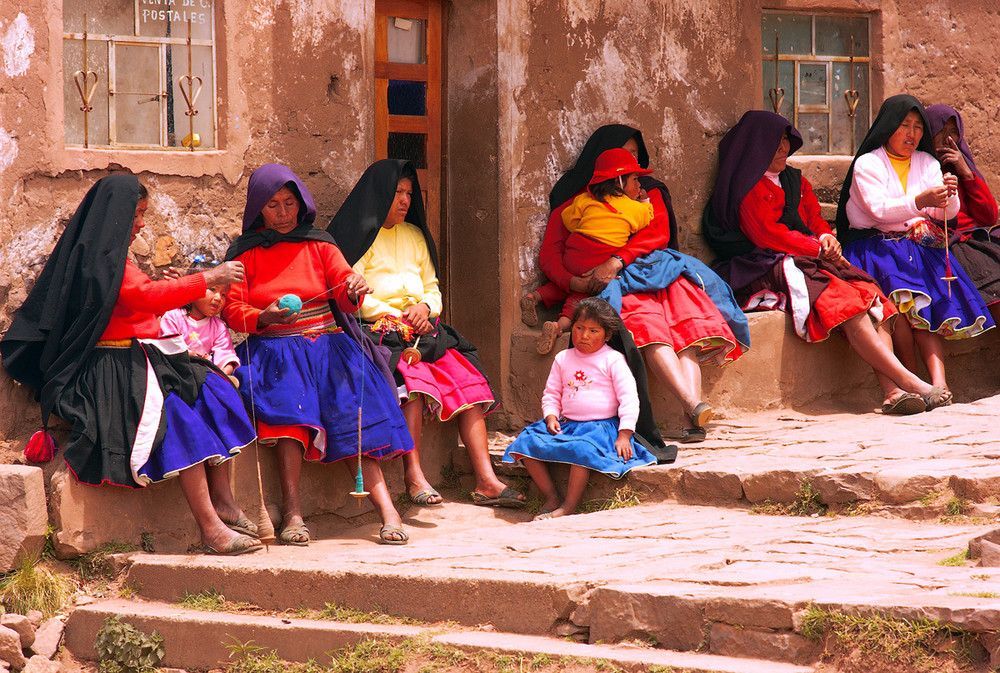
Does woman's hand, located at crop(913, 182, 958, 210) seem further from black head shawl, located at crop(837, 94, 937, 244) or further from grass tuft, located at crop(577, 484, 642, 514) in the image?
grass tuft, located at crop(577, 484, 642, 514)

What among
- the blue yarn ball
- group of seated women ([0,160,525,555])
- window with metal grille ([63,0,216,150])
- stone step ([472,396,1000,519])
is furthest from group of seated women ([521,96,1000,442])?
window with metal grille ([63,0,216,150])

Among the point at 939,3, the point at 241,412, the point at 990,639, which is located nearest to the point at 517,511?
the point at 241,412

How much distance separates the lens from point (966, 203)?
7.57 meters

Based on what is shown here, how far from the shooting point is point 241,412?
525cm

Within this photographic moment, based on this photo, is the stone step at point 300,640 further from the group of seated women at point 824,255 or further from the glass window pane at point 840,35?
the glass window pane at point 840,35

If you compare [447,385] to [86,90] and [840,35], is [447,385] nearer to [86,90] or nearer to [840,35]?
[86,90]

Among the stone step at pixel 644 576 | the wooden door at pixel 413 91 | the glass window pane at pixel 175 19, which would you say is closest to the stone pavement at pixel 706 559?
the stone step at pixel 644 576

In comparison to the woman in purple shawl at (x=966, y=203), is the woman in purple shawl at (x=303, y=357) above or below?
below

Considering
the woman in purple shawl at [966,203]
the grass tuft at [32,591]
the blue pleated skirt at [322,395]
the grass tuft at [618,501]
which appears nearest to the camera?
the grass tuft at [32,591]

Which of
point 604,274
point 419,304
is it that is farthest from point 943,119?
point 419,304

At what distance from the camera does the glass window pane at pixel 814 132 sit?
816 cm

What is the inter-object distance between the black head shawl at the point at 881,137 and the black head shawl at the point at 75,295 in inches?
174

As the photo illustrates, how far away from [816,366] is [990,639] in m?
4.01

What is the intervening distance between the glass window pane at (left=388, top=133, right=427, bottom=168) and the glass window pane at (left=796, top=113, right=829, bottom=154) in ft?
8.90
